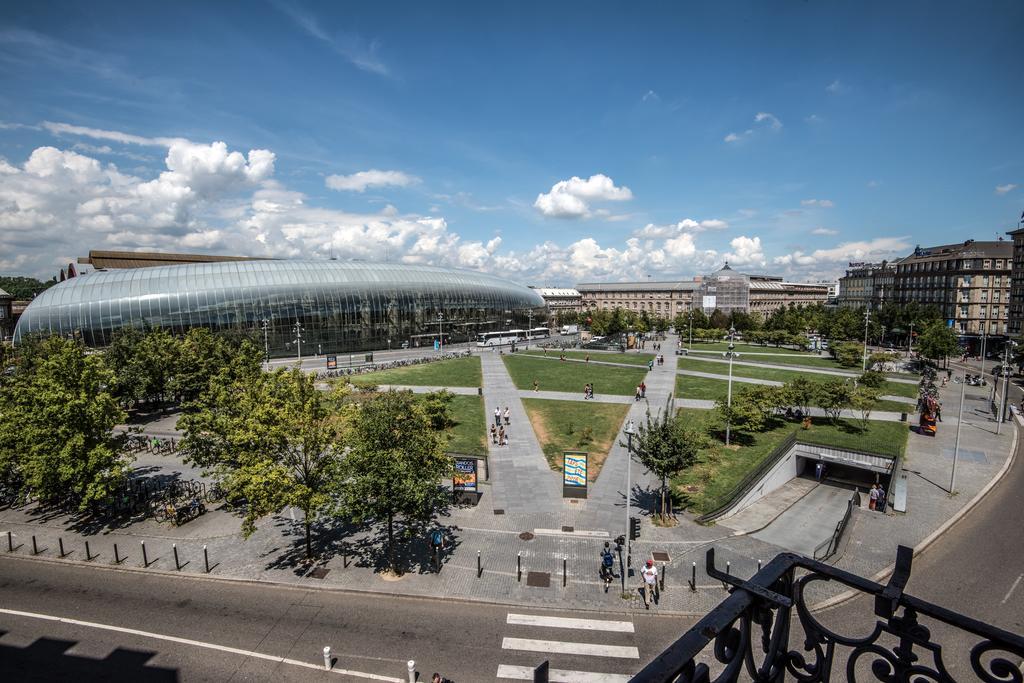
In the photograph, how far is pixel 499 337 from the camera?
11562 cm

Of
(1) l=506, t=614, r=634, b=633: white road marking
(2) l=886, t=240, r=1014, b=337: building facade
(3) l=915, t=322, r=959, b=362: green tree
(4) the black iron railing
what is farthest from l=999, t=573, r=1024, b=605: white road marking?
(2) l=886, t=240, r=1014, b=337: building facade

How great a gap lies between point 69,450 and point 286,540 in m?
9.89

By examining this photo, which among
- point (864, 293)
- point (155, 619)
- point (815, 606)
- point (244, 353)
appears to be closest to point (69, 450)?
point (155, 619)

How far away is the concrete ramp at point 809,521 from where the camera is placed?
22.1 m

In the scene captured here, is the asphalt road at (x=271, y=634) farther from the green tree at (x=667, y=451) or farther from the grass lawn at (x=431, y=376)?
the grass lawn at (x=431, y=376)

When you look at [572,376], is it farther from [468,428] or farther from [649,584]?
[649,584]

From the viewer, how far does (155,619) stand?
16.2 m

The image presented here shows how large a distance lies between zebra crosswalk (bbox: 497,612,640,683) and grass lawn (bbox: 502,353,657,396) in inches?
1384

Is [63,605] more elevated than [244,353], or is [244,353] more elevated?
[244,353]

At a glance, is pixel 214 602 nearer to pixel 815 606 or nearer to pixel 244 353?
pixel 815 606

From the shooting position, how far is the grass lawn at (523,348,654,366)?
77.1 meters

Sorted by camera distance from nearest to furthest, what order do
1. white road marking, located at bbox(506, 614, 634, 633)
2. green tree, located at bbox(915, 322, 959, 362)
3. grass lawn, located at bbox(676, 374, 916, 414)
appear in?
white road marking, located at bbox(506, 614, 634, 633) < grass lawn, located at bbox(676, 374, 916, 414) < green tree, located at bbox(915, 322, 959, 362)

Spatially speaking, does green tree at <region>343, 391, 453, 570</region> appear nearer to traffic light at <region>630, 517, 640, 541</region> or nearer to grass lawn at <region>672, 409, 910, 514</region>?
traffic light at <region>630, 517, 640, 541</region>

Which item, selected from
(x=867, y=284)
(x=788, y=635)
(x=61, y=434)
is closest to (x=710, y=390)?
(x=61, y=434)
